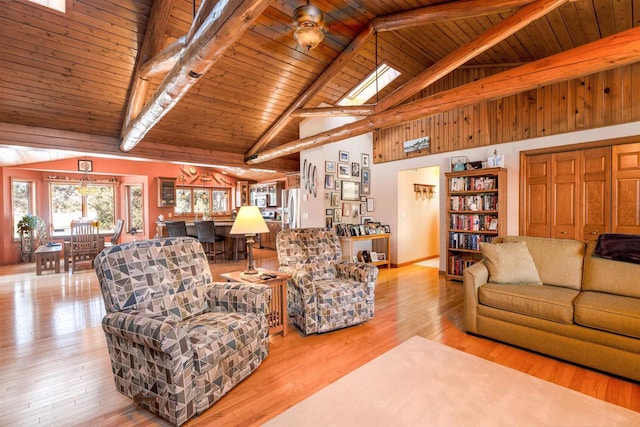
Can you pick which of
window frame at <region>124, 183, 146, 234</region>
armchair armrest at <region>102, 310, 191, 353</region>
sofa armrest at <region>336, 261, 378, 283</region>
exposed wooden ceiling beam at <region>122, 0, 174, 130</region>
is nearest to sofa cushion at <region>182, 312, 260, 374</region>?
armchair armrest at <region>102, 310, 191, 353</region>

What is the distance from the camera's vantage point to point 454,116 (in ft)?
17.8

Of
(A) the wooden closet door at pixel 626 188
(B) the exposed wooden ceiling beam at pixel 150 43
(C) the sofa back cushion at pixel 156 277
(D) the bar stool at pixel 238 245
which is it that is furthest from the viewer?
(D) the bar stool at pixel 238 245

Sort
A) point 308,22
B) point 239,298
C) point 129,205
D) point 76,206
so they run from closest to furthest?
point 239,298 < point 308,22 < point 76,206 < point 129,205

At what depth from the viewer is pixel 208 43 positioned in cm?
262

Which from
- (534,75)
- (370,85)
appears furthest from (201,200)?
(534,75)

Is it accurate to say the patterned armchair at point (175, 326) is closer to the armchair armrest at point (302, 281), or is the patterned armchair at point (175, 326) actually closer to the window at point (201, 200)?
the armchair armrest at point (302, 281)

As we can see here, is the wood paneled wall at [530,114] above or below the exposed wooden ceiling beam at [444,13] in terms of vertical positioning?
below

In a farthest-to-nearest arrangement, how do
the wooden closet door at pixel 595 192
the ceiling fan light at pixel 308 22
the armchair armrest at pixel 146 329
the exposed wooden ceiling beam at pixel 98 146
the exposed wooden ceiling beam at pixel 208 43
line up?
1. the exposed wooden ceiling beam at pixel 98 146
2. the wooden closet door at pixel 595 192
3. the ceiling fan light at pixel 308 22
4. the exposed wooden ceiling beam at pixel 208 43
5. the armchair armrest at pixel 146 329

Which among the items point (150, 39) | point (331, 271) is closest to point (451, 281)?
point (331, 271)

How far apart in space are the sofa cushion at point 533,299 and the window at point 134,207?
9704mm

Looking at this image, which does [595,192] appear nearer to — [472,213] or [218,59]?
[472,213]

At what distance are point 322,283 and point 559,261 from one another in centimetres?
245

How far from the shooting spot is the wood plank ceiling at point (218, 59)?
337 cm

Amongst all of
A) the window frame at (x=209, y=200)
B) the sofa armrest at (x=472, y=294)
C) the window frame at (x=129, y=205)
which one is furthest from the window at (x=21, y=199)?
the sofa armrest at (x=472, y=294)
